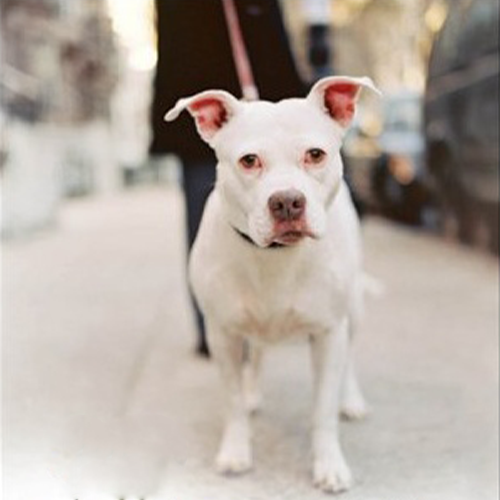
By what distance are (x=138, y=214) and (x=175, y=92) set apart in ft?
35.6

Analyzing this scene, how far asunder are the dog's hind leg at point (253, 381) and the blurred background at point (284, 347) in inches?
4.5

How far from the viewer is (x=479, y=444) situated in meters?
3.04

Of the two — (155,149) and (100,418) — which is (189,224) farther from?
(100,418)

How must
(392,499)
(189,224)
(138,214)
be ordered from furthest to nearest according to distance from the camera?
(138,214)
(189,224)
(392,499)

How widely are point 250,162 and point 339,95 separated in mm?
335

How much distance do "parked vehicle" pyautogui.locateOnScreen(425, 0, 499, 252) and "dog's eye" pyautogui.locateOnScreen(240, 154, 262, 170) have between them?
137cm

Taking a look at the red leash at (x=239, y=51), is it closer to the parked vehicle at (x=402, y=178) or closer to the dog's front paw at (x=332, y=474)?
the dog's front paw at (x=332, y=474)

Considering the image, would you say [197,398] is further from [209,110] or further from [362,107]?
[362,107]

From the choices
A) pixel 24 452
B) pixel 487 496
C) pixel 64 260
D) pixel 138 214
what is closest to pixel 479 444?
pixel 487 496

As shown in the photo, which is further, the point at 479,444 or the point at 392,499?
the point at 479,444

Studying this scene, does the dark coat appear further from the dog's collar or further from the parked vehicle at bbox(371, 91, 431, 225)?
Result: the parked vehicle at bbox(371, 91, 431, 225)

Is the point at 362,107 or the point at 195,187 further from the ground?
the point at 195,187

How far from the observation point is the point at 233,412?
3014 millimetres

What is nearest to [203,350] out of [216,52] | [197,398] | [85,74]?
[197,398]
